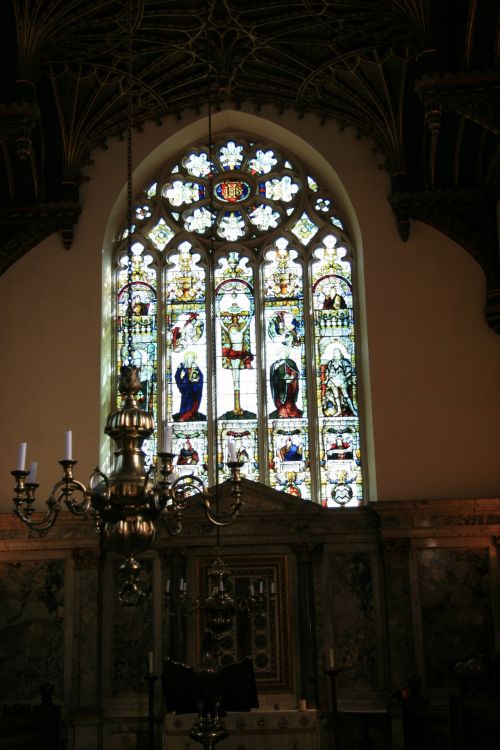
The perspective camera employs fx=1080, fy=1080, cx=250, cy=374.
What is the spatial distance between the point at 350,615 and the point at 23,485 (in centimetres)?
677

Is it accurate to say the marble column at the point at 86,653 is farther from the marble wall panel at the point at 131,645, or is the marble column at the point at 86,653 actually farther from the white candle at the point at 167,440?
the white candle at the point at 167,440

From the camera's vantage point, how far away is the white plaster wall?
13.8 m

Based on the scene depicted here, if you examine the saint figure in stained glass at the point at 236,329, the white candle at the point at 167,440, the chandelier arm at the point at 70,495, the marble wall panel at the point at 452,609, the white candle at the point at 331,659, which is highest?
the saint figure in stained glass at the point at 236,329

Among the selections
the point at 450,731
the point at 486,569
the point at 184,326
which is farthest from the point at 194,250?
the point at 450,731

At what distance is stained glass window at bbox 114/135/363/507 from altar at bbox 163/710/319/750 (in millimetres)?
3060

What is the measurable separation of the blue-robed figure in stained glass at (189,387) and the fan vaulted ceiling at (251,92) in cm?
230

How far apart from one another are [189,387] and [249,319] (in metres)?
1.28

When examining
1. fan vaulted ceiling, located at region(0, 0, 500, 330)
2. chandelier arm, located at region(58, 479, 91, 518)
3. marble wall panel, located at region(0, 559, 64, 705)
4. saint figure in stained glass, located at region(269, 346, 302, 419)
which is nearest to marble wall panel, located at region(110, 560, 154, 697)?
marble wall panel, located at region(0, 559, 64, 705)

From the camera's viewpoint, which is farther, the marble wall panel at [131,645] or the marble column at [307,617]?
the marble wall panel at [131,645]

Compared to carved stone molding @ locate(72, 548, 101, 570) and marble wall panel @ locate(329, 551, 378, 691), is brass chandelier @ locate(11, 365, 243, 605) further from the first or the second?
marble wall panel @ locate(329, 551, 378, 691)

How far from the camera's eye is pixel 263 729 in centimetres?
1204

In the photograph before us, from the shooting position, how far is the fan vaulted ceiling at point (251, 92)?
13289mm

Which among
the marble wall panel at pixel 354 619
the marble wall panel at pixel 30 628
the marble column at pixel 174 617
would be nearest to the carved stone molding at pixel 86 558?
the marble wall panel at pixel 30 628

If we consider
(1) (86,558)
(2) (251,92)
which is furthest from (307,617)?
(2) (251,92)
